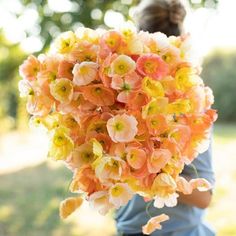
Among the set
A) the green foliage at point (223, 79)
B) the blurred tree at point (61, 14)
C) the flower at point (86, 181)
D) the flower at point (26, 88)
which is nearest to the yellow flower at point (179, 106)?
the flower at point (86, 181)

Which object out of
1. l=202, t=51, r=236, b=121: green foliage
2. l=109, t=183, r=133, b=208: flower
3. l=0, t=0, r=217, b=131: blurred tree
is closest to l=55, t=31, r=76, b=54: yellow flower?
l=109, t=183, r=133, b=208: flower

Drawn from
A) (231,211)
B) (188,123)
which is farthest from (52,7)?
(231,211)

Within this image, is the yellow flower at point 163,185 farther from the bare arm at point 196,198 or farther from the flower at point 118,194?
the bare arm at point 196,198

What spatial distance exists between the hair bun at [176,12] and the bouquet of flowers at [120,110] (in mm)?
405

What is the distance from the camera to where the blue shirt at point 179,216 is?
5.25ft

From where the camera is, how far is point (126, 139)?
115 cm

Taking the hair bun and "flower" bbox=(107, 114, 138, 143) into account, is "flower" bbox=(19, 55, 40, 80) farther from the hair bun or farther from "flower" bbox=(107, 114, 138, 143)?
the hair bun

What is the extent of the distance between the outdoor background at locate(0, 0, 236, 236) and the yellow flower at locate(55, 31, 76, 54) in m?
0.26

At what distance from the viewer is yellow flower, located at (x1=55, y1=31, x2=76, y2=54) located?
1257 mm

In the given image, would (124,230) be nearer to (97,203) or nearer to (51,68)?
(97,203)

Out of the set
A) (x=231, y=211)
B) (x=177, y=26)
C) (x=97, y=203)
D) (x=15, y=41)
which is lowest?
(x=97, y=203)

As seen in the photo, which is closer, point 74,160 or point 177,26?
point 74,160

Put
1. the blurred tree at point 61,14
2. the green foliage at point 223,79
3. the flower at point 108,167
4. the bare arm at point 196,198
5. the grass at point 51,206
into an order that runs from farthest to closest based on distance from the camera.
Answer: the green foliage at point 223,79 < the grass at point 51,206 < the blurred tree at point 61,14 < the bare arm at point 196,198 < the flower at point 108,167

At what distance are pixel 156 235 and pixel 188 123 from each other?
0.55 meters
